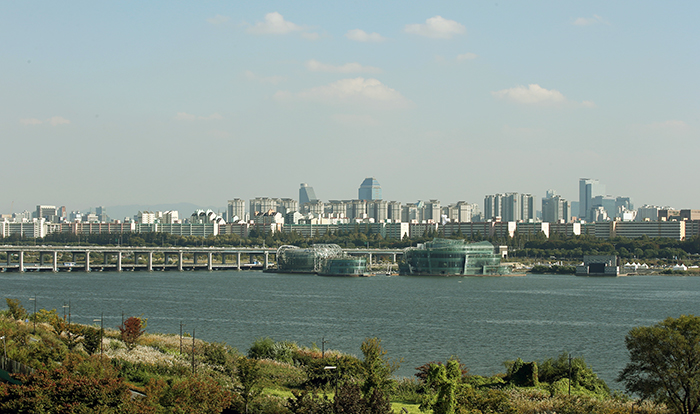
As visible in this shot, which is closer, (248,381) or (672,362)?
(672,362)

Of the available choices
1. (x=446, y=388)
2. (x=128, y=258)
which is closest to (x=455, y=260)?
(x=128, y=258)

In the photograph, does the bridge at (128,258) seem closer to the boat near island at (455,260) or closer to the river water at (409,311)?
the boat near island at (455,260)

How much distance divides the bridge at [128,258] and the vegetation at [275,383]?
226 ft

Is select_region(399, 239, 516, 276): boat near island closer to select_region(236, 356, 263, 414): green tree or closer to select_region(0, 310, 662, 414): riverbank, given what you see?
select_region(0, 310, 662, 414): riverbank

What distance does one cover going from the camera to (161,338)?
2998 cm

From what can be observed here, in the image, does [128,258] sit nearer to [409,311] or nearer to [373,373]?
[409,311]

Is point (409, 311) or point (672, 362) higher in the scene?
point (672, 362)

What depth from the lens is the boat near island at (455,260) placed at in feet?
287

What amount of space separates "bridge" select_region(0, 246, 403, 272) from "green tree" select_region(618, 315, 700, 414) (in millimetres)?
83376

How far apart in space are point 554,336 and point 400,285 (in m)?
37.3

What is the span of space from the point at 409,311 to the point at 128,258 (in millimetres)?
87033

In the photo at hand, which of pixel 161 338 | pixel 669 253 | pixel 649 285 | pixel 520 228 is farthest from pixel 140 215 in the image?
pixel 161 338

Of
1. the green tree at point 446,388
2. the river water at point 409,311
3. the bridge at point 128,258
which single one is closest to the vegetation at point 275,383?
the green tree at point 446,388

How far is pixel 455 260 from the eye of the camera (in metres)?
87.6
